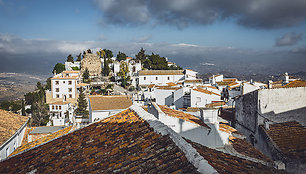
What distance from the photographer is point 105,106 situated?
17.6 m

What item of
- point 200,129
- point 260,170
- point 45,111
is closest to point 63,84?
point 45,111

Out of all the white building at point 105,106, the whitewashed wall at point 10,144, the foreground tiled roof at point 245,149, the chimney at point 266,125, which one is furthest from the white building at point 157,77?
the foreground tiled roof at point 245,149

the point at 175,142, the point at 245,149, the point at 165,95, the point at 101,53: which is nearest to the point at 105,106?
the point at 165,95

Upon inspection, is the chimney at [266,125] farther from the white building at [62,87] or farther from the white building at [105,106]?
the white building at [62,87]

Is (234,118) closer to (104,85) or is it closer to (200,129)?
(200,129)

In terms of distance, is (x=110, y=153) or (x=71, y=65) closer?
(x=110, y=153)

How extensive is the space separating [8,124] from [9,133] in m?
1.43

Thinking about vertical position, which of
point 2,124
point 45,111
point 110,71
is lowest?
point 45,111

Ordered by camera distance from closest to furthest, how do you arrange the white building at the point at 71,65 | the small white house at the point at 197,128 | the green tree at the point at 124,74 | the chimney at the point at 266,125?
the small white house at the point at 197,128
the chimney at the point at 266,125
the green tree at the point at 124,74
the white building at the point at 71,65

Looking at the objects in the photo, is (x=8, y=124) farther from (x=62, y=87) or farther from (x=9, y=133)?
(x=62, y=87)

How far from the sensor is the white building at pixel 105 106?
16.8 meters

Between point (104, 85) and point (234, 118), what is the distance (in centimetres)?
4958

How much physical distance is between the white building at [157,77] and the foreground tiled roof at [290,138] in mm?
51185

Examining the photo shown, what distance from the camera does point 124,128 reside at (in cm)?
579
